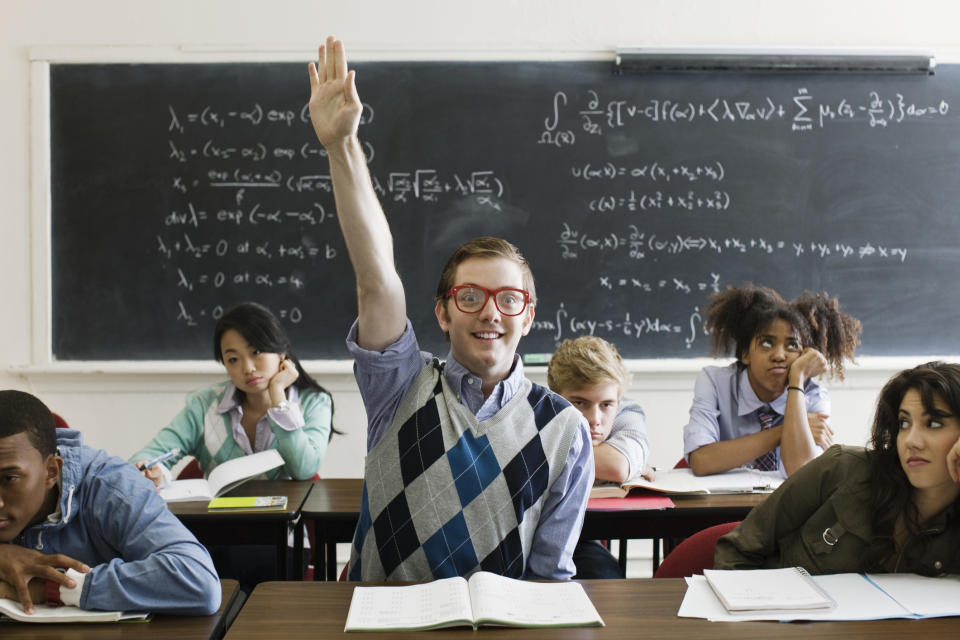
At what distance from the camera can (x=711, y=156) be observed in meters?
3.76

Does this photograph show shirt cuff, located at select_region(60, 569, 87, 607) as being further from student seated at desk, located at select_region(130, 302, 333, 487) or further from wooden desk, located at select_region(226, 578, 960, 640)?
student seated at desk, located at select_region(130, 302, 333, 487)

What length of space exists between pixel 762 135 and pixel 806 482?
2417mm

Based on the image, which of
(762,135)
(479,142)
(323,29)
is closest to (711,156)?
(762,135)

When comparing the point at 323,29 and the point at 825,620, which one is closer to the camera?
the point at 825,620

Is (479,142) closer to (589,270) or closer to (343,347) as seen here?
(589,270)

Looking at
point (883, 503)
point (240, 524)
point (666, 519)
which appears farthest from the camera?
point (666, 519)

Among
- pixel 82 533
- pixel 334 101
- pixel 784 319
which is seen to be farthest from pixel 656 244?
pixel 82 533

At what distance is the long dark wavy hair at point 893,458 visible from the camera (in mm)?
1622

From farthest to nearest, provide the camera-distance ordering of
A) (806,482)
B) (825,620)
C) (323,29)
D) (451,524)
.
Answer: (323,29) < (806,482) < (451,524) < (825,620)

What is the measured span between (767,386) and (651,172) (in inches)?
50.6

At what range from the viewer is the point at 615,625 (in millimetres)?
1312

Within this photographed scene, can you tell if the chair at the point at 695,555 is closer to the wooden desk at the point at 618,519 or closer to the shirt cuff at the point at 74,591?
the wooden desk at the point at 618,519

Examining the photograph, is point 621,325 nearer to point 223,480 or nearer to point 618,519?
point 618,519

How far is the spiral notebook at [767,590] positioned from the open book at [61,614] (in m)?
0.98
